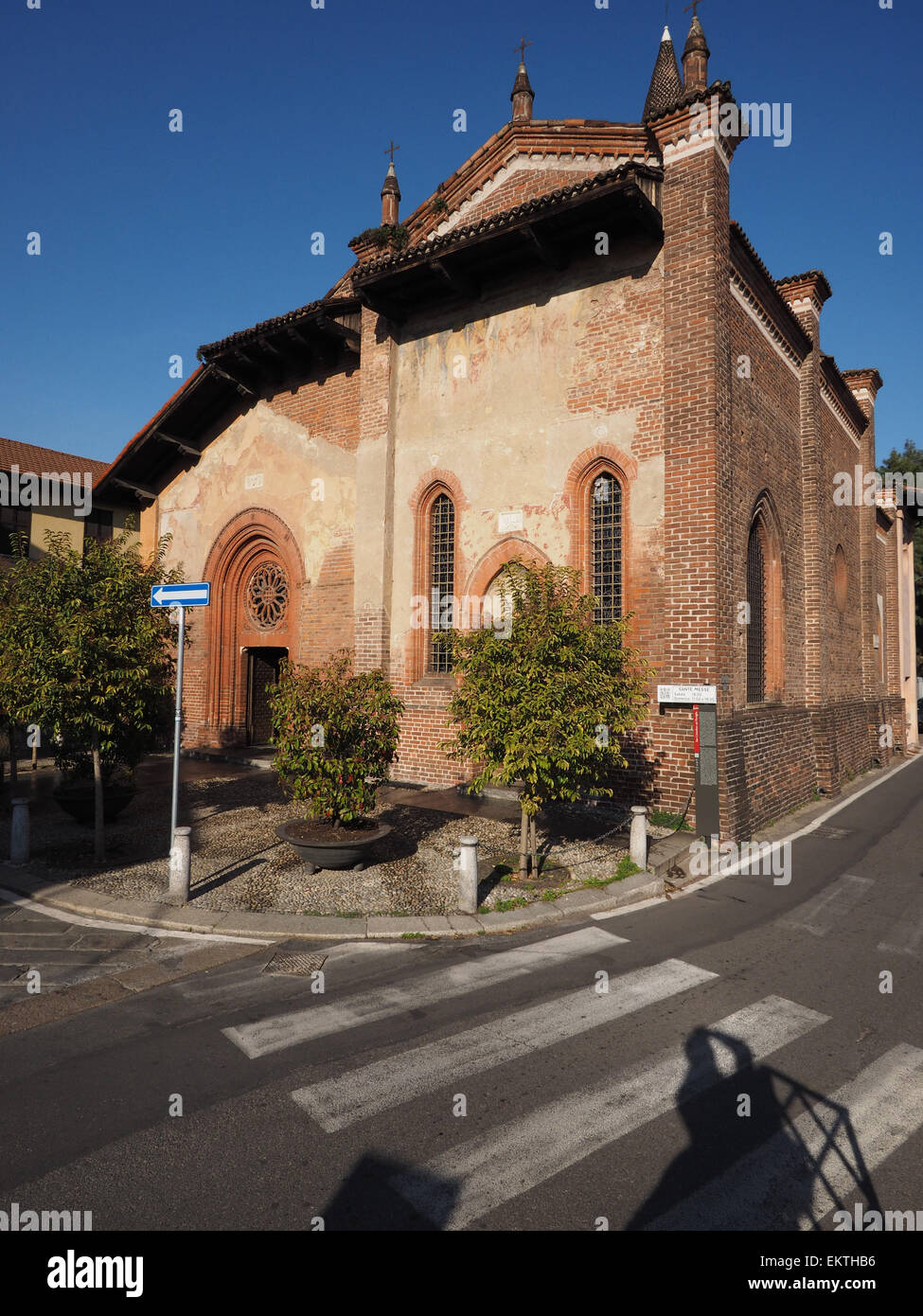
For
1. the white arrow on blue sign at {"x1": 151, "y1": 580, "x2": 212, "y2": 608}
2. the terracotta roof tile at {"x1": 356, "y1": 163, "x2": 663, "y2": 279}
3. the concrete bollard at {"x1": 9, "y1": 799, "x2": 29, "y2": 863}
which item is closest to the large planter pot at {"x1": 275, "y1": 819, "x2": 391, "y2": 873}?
the white arrow on blue sign at {"x1": 151, "y1": 580, "x2": 212, "y2": 608}

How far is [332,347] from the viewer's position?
1516cm

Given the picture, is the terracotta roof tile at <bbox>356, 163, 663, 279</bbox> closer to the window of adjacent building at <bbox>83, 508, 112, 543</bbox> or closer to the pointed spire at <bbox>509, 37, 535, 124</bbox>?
the pointed spire at <bbox>509, 37, 535, 124</bbox>

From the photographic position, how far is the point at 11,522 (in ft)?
84.3

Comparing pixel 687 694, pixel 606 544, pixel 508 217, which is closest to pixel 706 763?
pixel 687 694

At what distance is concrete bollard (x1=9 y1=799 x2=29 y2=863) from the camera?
8258 mm

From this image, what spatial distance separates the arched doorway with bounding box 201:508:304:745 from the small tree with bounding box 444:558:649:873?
10184mm

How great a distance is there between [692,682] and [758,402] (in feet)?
19.5

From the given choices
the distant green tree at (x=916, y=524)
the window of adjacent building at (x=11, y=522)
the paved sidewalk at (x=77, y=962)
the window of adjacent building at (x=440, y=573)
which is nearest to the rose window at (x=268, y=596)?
the window of adjacent building at (x=440, y=573)

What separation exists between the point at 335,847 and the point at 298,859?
112 cm

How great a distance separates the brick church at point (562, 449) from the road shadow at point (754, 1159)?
6.06 m

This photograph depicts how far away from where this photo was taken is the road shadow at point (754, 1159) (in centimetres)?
293
